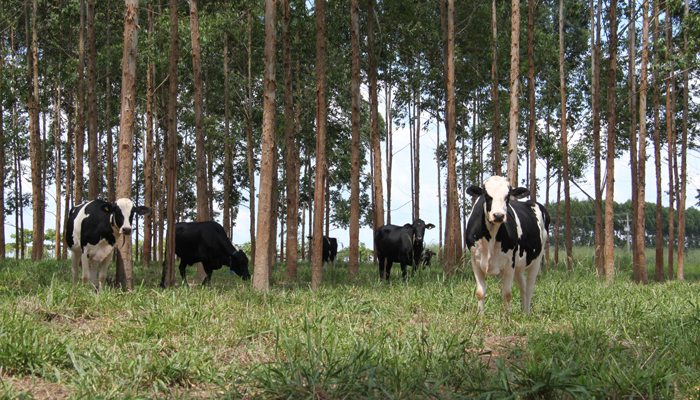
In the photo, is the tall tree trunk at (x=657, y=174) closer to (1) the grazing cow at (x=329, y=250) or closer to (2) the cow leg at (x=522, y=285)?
(2) the cow leg at (x=522, y=285)

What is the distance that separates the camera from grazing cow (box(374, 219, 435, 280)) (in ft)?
40.4

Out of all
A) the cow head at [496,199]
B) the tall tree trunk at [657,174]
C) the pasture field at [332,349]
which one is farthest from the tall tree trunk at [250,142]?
the tall tree trunk at [657,174]

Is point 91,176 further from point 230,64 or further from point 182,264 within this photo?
point 230,64

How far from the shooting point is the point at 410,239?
1256 centimetres

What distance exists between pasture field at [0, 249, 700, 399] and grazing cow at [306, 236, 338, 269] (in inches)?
631

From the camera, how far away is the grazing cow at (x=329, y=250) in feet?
76.5

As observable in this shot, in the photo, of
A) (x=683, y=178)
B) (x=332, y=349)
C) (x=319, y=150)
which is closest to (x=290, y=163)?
(x=319, y=150)

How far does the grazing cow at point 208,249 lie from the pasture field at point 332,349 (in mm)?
4321

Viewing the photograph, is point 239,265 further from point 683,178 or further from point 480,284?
point 683,178

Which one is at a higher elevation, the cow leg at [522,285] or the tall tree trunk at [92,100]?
the tall tree trunk at [92,100]

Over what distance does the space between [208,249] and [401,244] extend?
4553mm

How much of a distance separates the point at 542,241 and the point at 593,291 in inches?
79.3

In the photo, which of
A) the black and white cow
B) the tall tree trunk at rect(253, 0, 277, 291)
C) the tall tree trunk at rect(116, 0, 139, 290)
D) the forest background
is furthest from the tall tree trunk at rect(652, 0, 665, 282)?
the black and white cow

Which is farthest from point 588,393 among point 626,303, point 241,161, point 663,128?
point 241,161
